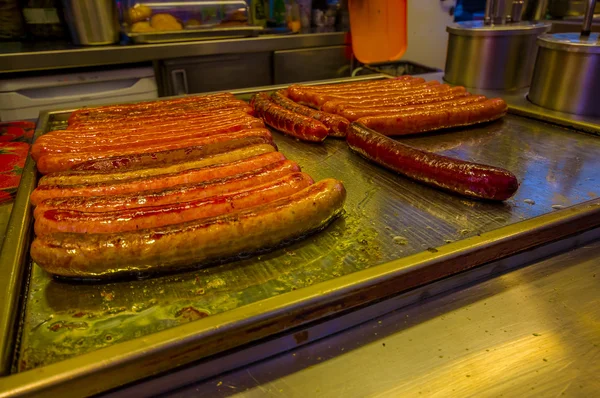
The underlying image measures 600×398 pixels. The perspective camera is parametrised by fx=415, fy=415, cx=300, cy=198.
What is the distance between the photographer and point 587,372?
1041 millimetres

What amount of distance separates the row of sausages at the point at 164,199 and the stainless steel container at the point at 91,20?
232cm

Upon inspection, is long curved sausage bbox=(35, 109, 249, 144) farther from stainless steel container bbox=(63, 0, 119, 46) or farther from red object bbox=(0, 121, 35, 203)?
stainless steel container bbox=(63, 0, 119, 46)

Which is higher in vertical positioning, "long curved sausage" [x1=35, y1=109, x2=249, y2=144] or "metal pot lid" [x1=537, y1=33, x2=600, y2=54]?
"metal pot lid" [x1=537, y1=33, x2=600, y2=54]

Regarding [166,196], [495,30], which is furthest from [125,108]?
[495,30]

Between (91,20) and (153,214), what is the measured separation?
10.9 feet

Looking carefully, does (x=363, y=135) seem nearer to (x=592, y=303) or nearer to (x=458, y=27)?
(x=592, y=303)

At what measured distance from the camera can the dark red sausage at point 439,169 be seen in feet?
5.09

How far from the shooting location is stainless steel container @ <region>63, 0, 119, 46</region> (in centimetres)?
377

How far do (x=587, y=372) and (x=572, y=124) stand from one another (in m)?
1.75

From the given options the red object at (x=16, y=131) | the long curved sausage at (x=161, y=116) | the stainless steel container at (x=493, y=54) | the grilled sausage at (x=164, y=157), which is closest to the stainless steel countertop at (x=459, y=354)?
the grilled sausage at (x=164, y=157)

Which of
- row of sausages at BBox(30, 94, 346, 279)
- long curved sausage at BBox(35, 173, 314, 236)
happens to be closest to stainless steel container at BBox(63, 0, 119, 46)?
row of sausages at BBox(30, 94, 346, 279)

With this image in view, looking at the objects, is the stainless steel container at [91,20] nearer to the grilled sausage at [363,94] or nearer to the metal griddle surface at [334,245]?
the grilled sausage at [363,94]

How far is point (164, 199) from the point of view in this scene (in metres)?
1.39

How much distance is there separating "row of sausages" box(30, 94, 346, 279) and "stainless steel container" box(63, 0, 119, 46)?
232 cm
